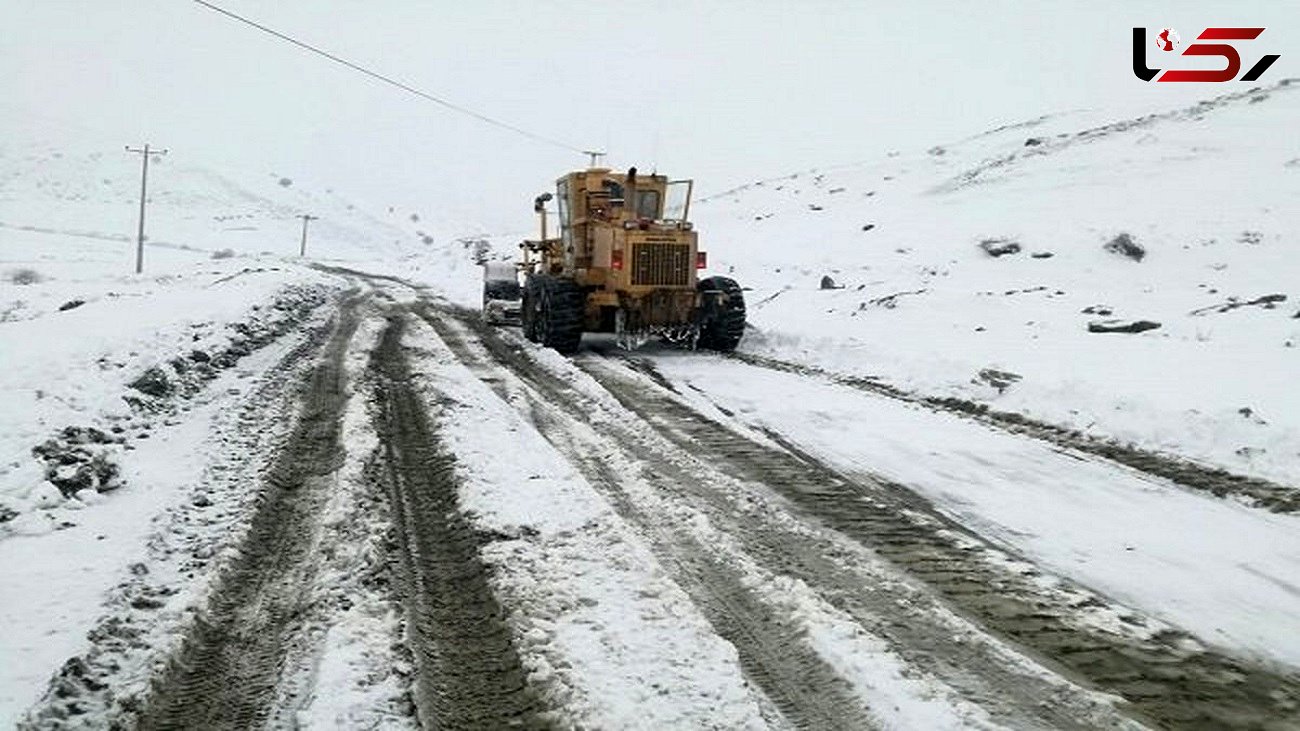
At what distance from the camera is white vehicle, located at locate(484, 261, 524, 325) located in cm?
1730

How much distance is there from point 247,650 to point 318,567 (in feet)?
2.67

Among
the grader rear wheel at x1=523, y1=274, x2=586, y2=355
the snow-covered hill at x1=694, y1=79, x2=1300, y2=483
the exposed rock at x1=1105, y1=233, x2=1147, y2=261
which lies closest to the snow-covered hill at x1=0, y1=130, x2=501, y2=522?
the grader rear wheel at x1=523, y1=274, x2=586, y2=355

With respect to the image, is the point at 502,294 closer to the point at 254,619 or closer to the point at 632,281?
the point at 632,281

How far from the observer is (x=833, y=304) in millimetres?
17859

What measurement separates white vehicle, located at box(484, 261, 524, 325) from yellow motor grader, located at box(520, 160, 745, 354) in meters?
2.82

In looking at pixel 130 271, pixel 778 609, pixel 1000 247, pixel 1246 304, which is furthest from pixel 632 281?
pixel 130 271

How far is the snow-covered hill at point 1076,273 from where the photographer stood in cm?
862

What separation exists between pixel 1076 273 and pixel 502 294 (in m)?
13.6

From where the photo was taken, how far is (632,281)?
499 inches

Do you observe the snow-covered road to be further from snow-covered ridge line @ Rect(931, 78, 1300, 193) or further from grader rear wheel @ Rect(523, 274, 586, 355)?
snow-covered ridge line @ Rect(931, 78, 1300, 193)

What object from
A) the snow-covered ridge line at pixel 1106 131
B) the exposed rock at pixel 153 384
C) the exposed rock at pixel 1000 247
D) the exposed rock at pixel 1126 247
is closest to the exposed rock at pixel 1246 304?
the exposed rock at pixel 1126 247

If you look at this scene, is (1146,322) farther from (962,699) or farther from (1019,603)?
(962,699)

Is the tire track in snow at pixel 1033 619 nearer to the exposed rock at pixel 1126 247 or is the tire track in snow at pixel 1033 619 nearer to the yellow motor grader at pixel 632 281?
the yellow motor grader at pixel 632 281

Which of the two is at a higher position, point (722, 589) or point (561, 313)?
point (561, 313)
